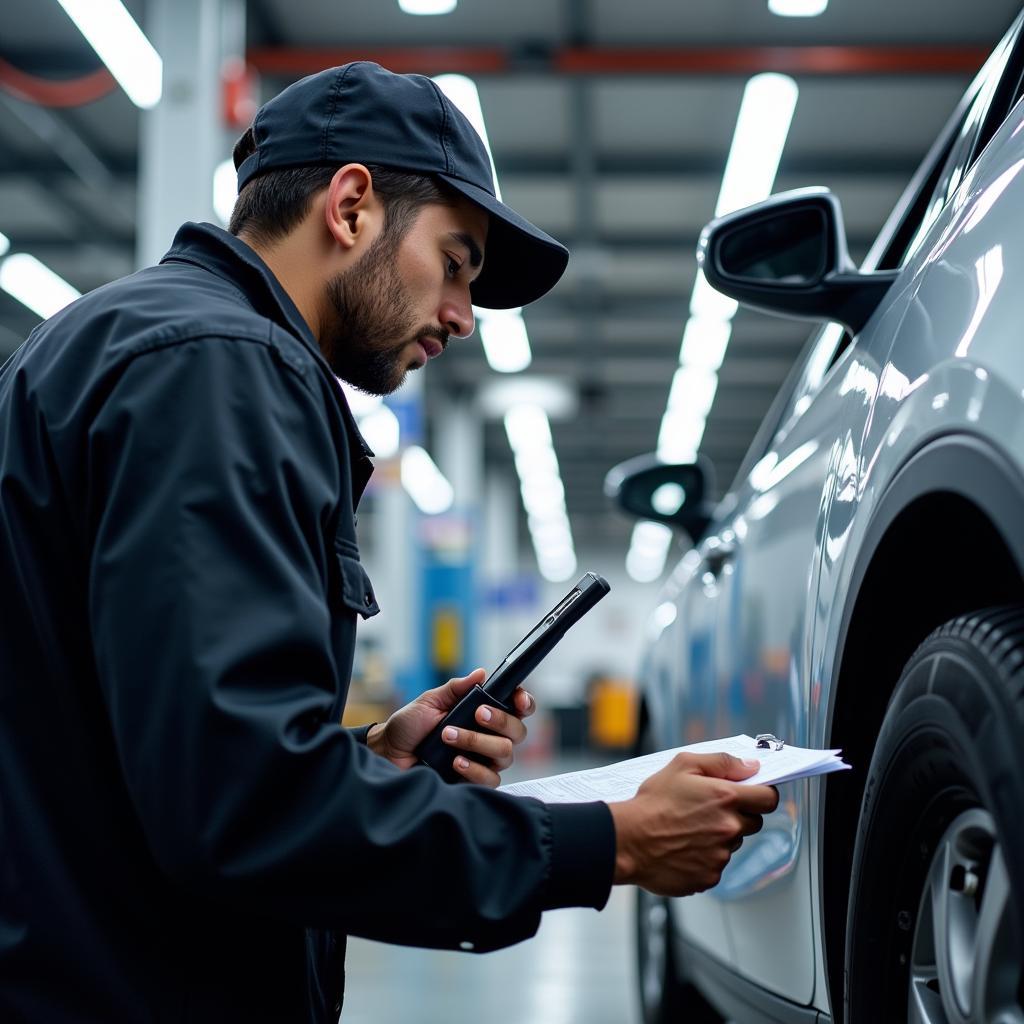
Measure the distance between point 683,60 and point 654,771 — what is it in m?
7.70

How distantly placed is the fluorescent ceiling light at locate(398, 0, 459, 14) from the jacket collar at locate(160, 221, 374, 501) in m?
7.03

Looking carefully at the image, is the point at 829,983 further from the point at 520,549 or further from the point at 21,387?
the point at 520,549

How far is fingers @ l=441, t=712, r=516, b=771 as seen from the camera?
154 cm

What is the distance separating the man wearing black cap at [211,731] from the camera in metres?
1.02

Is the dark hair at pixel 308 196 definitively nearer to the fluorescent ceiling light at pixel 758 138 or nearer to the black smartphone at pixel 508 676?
the black smartphone at pixel 508 676

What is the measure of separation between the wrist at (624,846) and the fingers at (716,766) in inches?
3.4

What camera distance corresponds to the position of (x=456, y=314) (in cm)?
155

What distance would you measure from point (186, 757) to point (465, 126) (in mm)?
840

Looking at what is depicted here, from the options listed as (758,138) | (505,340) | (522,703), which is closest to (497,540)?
(505,340)

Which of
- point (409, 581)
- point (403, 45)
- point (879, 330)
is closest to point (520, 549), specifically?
point (409, 581)

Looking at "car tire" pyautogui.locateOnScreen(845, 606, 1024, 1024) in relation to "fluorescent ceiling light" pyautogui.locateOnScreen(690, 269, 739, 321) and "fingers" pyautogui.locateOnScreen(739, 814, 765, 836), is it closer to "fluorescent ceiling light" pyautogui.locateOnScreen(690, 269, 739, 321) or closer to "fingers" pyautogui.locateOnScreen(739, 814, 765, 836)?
"fingers" pyautogui.locateOnScreen(739, 814, 765, 836)

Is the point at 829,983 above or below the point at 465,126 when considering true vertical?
below

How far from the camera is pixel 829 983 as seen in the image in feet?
5.01

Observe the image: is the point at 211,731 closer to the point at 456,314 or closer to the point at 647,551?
the point at 456,314
